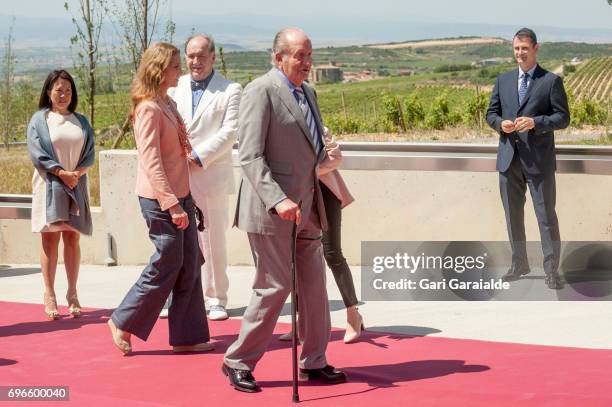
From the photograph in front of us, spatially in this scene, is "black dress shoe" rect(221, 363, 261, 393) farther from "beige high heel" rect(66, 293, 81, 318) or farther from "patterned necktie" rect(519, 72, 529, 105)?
"patterned necktie" rect(519, 72, 529, 105)

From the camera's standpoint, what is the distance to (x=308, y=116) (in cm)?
632

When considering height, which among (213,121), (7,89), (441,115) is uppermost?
(213,121)

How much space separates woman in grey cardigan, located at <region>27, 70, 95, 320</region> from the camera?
28.0ft

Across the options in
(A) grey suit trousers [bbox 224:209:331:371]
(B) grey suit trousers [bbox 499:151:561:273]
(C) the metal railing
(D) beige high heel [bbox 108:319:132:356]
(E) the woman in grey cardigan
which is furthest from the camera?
(C) the metal railing

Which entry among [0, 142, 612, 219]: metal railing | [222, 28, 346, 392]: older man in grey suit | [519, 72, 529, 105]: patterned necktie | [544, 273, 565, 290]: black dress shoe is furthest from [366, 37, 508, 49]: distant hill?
[222, 28, 346, 392]: older man in grey suit

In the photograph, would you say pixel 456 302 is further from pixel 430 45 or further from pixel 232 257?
pixel 430 45

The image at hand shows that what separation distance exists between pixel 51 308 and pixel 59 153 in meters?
1.13

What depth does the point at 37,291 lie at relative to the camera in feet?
33.0

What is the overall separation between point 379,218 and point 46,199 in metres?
3.15

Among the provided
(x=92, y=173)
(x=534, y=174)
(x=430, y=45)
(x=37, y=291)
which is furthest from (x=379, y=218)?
(x=430, y=45)

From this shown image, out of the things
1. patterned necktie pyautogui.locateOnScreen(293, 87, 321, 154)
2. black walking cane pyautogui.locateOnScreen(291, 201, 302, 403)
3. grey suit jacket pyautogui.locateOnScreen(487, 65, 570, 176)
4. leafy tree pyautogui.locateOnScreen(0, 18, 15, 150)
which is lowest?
leafy tree pyautogui.locateOnScreen(0, 18, 15, 150)

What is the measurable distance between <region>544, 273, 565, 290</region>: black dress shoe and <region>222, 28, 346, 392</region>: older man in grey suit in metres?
3.27

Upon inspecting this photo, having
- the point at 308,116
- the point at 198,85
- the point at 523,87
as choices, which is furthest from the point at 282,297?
the point at 523,87

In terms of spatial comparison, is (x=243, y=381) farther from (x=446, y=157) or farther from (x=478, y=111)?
(x=478, y=111)
